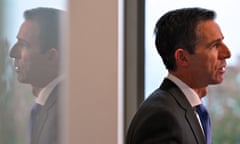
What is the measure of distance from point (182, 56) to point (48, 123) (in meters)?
0.49

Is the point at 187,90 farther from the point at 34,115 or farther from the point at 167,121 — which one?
the point at 34,115

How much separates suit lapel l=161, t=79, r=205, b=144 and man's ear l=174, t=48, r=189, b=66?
0.08 metres

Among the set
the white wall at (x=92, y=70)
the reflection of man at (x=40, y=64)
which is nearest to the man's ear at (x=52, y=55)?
the reflection of man at (x=40, y=64)

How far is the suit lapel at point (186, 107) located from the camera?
1.51m

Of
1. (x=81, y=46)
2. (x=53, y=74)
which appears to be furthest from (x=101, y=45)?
(x=53, y=74)

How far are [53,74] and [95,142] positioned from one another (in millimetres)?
426

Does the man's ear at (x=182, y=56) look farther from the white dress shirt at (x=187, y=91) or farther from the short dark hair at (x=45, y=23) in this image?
the short dark hair at (x=45, y=23)

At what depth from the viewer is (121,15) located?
1.89 m

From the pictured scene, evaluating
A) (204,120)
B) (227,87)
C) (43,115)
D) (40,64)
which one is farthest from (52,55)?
(227,87)

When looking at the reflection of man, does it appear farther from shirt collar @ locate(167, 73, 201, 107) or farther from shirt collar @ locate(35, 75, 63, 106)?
shirt collar @ locate(167, 73, 201, 107)

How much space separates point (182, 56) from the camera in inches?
61.5

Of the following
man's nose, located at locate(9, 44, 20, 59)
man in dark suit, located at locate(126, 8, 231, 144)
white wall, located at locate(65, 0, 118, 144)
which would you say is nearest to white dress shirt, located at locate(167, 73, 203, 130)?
man in dark suit, located at locate(126, 8, 231, 144)

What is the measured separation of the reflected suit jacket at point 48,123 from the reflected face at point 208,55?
47cm

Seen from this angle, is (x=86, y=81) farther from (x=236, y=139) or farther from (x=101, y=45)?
(x=236, y=139)
